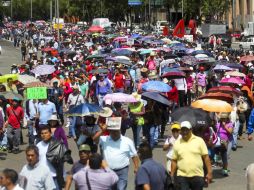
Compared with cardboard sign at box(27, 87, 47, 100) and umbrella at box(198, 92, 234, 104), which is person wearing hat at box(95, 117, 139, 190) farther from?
cardboard sign at box(27, 87, 47, 100)

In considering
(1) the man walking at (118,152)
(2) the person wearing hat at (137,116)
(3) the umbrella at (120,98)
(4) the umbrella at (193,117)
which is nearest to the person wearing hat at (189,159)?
(1) the man walking at (118,152)

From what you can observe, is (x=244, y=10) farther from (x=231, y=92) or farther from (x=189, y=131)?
(x=189, y=131)

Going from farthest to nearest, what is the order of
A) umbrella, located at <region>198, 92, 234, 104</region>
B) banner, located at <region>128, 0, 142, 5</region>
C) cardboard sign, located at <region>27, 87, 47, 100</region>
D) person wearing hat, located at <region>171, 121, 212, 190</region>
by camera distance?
banner, located at <region>128, 0, 142, 5</region>
cardboard sign, located at <region>27, 87, 47, 100</region>
umbrella, located at <region>198, 92, 234, 104</region>
person wearing hat, located at <region>171, 121, 212, 190</region>

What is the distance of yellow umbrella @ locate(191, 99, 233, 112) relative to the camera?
1363cm

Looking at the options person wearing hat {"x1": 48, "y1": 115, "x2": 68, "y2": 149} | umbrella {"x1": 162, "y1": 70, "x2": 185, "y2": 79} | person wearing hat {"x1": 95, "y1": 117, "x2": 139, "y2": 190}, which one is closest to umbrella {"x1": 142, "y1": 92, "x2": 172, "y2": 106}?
person wearing hat {"x1": 48, "y1": 115, "x2": 68, "y2": 149}

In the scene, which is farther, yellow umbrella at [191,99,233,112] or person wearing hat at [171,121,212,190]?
yellow umbrella at [191,99,233,112]

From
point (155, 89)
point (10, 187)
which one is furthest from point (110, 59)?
point (10, 187)

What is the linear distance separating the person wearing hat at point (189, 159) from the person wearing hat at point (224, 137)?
3.42 metres

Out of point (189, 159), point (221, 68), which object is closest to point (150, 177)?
point (189, 159)

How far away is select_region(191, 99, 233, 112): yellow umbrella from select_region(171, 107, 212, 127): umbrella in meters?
1.37

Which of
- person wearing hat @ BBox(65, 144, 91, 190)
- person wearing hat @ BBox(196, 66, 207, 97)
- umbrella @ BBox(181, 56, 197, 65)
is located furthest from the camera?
umbrella @ BBox(181, 56, 197, 65)

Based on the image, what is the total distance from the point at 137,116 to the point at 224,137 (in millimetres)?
2540

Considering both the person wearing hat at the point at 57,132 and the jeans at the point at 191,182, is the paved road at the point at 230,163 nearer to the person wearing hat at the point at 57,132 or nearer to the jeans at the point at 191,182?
the person wearing hat at the point at 57,132

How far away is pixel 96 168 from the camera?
28.6 feet
